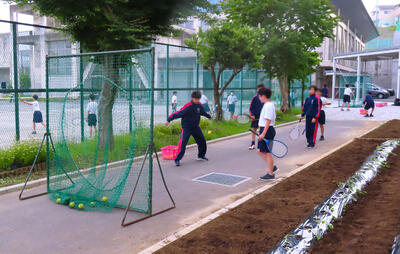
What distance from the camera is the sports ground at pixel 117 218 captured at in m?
5.04

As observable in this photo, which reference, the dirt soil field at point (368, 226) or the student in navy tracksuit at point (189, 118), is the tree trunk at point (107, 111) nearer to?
the student in navy tracksuit at point (189, 118)

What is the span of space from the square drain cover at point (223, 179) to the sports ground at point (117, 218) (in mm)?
177

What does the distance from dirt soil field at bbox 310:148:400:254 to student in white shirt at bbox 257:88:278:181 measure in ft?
6.42

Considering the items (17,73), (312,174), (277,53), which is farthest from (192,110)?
(277,53)

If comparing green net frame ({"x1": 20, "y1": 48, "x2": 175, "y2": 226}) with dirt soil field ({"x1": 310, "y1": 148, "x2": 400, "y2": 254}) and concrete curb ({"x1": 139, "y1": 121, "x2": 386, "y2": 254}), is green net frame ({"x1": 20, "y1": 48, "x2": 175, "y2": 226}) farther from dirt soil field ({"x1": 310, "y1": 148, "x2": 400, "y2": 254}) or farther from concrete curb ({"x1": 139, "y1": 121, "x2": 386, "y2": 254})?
dirt soil field ({"x1": 310, "y1": 148, "x2": 400, "y2": 254})

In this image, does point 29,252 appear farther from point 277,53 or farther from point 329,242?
point 277,53

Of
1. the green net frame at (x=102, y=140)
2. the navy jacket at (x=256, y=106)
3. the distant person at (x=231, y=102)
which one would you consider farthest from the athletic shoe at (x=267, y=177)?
the distant person at (x=231, y=102)

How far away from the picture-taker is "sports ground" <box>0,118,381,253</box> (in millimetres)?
5039

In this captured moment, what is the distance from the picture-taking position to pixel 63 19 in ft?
30.7

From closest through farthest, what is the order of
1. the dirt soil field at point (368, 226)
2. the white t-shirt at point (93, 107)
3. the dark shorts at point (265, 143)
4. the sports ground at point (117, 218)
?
the dirt soil field at point (368, 226) → the sports ground at point (117, 218) → the white t-shirt at point (93, 107) → the dark shorts at point (265, 143)

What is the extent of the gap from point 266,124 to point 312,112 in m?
4.91

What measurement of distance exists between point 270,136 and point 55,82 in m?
4.61

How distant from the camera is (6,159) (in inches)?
327

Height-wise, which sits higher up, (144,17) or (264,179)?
(144,17)
